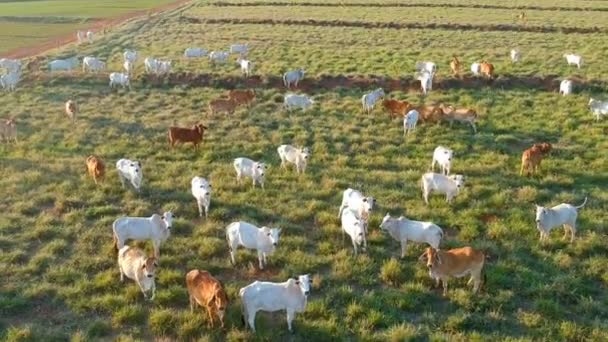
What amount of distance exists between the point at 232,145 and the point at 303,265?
8367 millimetres

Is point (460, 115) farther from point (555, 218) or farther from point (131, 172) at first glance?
point (131, 172)

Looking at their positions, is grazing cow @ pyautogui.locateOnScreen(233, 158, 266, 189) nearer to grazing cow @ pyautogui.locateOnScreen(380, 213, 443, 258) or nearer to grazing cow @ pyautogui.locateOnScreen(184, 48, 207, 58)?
grazing cow @ pyautogui.locateOnScreen(380, 213, 443, 258)

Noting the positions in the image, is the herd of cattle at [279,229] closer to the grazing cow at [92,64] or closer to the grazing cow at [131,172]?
the grazing cow at [131,172]

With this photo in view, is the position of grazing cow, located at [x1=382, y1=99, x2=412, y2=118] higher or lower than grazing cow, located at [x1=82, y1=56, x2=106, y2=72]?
lower

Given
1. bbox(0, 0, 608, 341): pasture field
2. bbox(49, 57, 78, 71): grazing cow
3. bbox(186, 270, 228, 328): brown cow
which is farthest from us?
bbox(49, 57, 78, 71): grazing cow

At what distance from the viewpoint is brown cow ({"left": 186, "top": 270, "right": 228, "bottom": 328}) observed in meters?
10.3

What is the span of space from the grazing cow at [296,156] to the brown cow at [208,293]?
7207 mm

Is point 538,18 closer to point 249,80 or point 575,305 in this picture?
point 249,80

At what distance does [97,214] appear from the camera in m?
15.1

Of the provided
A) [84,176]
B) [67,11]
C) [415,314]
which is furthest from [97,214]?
[67,11]

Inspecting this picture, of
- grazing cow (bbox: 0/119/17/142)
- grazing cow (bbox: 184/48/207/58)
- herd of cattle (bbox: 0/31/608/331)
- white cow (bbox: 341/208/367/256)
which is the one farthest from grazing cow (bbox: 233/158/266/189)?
grazing cow (bbox: 184/48/207/58)

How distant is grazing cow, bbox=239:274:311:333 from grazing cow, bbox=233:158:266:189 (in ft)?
20.4

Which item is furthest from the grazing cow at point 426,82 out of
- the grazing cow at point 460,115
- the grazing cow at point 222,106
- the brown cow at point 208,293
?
the brown cow at point 208,293

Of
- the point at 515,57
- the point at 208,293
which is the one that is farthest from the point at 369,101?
the point at 208,293
